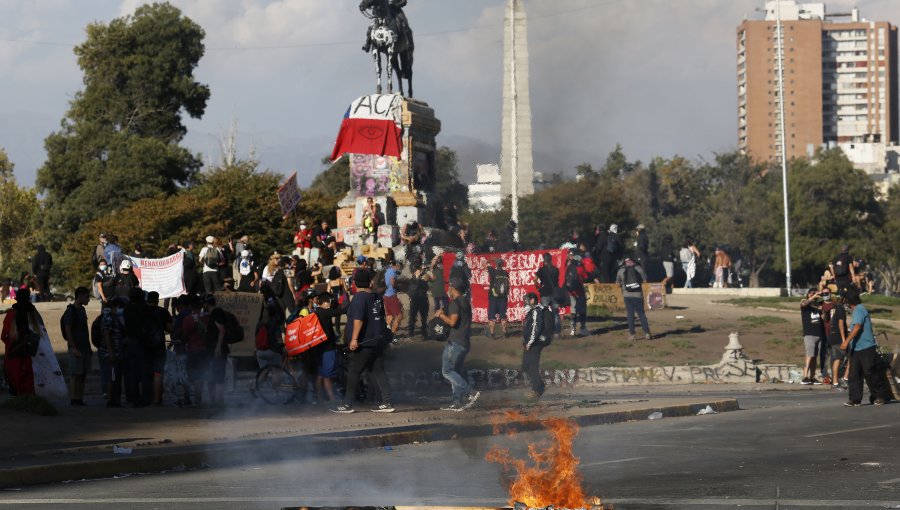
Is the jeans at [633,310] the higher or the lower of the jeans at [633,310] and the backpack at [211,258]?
the lower

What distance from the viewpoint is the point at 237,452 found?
46.4 feet

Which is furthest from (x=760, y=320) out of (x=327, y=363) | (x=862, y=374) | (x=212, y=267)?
(x=327, y=363)

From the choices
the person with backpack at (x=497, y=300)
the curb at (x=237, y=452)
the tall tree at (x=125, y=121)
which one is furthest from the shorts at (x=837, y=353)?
the tall tree at (x=125, y=121)

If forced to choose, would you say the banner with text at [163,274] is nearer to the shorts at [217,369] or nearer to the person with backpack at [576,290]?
the person with backpack at [576,290]

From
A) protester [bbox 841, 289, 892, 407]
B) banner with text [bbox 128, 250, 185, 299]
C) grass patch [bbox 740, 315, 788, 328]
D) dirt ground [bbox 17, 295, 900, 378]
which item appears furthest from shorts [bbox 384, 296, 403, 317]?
grass patch [bbox 740, 315, 788, 328]

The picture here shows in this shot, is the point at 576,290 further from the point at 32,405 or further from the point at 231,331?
the point at 32,405

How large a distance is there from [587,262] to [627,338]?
13.6 feet

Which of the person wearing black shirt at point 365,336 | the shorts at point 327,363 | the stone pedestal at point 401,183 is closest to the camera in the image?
the person wearing black shirt at point 365,336

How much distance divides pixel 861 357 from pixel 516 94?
1031 centimetres

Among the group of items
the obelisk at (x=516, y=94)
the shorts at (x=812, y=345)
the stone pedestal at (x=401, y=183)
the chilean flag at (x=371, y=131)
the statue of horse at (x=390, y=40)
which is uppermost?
the statue of horse at (x=390, y=40)

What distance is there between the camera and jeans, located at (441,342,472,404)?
720 inches

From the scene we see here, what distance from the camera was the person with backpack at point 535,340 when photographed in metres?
20.4

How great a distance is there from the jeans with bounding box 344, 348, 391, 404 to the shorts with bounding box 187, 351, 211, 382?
2315 mm

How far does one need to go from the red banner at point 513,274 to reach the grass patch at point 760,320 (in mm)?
5496
